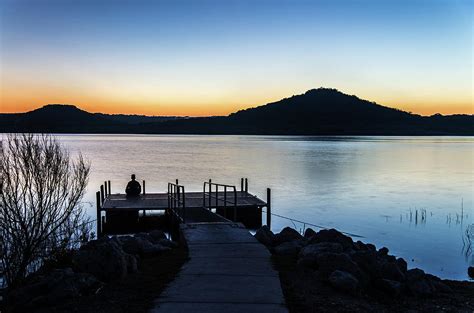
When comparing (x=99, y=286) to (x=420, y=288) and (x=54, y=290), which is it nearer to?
(x=54, y=290)

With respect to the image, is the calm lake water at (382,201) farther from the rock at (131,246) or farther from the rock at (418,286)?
the rock at (131,246)

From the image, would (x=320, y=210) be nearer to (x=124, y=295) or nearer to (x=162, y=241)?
(x=162, y=241)

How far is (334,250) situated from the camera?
1164 cm

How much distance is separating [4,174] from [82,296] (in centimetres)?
485

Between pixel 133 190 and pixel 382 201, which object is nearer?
pixel 133 190

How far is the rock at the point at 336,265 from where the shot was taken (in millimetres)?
9773

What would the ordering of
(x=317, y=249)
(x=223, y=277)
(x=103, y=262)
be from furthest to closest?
(x=317, y=249)
(x=103, y=262)
(x=223, y=277)

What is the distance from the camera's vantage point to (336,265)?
9945mm

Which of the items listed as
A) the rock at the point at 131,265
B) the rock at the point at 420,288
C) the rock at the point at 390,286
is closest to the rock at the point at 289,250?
the rock at the point at 390,286

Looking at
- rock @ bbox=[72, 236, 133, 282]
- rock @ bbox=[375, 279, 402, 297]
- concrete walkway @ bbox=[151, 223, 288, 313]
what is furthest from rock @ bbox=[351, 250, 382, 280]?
rock @ bbox=[72, 236, 133, 282]

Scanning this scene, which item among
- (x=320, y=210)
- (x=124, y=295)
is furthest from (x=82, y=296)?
(x=320, y=210)

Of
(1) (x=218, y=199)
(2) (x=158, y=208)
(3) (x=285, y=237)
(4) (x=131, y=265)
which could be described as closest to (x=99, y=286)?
(4) (x=131, y=265)

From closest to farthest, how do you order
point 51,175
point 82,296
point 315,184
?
point 82,296
point 51,175
point 315,184

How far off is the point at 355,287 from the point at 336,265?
83 centimetres
